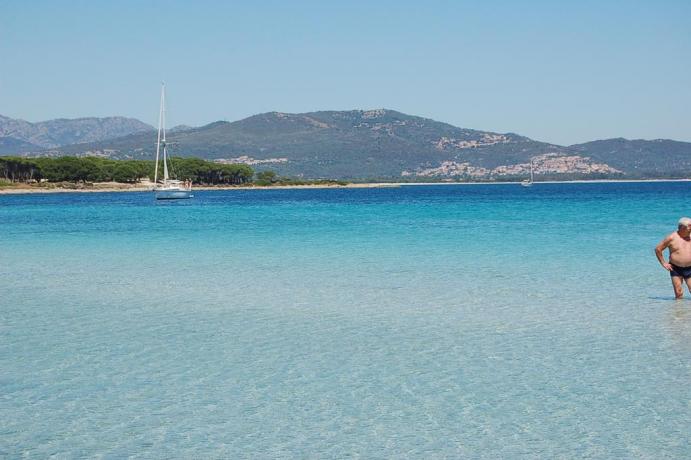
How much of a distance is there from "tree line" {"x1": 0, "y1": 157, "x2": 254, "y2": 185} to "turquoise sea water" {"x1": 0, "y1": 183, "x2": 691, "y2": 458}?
118 metres

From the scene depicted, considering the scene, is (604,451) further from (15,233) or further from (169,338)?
(15,233)

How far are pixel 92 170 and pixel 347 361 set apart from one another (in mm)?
134980

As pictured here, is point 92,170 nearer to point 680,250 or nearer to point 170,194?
point 170,194

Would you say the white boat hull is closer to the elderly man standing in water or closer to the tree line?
the tree line

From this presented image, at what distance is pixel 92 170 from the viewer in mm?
138250

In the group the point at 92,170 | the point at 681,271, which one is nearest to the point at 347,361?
the point at 681,271

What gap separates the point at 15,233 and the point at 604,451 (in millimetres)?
37244

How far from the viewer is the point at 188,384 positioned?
31.4 ft

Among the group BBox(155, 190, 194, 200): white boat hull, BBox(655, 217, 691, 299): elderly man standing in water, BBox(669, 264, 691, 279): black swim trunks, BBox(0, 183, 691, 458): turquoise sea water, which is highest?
BBox(655, 217, 691, 299): elderly man standing in water

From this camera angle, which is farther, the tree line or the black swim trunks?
the tree line

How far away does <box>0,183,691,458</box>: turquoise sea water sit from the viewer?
764 centimetres

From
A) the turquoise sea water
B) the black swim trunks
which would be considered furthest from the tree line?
the black swim trunks

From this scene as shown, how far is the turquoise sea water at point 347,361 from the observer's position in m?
7.64

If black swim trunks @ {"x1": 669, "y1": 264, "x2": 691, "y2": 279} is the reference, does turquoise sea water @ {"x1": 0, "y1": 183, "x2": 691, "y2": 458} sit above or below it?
below
